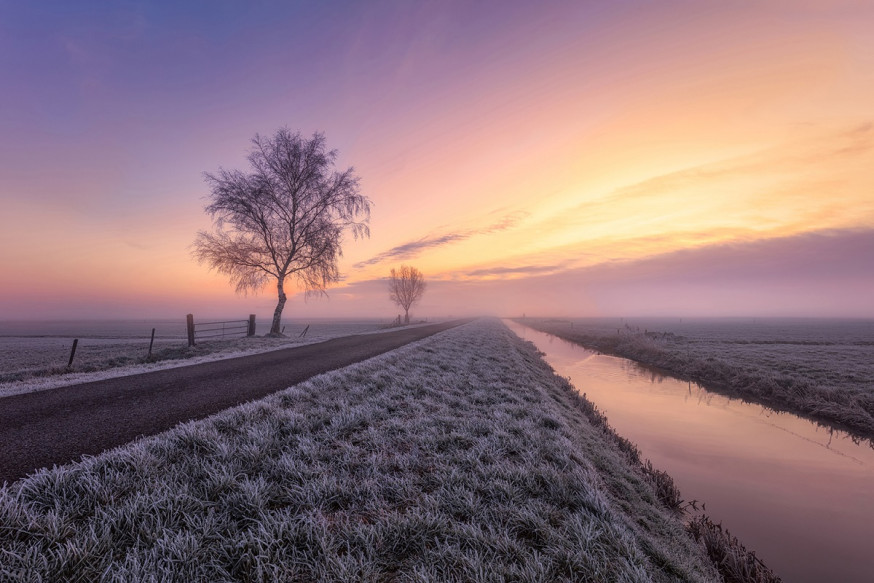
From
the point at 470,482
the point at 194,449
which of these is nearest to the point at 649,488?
the point at 470,482

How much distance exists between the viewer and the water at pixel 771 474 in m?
5.38

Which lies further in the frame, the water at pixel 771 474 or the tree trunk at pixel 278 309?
the tree trunk at pixel 278 309

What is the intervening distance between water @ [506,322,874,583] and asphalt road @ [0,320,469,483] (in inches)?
394

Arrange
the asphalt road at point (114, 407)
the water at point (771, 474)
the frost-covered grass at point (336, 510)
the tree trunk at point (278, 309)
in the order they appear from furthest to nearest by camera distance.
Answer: the tree trunk at point (278, 309) < the water at point (771, 474) < the asphalt road at point (114, 407) < the frost-covered grass at point (336, 510)

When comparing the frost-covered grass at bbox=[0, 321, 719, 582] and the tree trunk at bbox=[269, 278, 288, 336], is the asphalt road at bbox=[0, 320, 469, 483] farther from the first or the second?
the tree trunk at bbox=[269, 278, 288, 336]

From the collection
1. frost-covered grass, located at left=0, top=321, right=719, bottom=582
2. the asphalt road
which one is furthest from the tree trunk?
frost-covered grass, located at left=0, top=321, right=719, bottom=582

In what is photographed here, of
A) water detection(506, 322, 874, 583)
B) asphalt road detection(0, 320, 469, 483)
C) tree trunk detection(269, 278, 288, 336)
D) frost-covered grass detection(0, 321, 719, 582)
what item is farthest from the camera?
tree trunk detection(269, 278, 288, 336)

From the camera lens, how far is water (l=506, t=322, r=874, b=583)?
5.38m

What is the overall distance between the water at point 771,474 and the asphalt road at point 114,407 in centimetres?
1000

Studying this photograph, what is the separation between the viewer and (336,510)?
3.46 metres

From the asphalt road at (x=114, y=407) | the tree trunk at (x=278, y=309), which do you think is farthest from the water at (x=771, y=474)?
the tree trunk at (x=278, y=309)

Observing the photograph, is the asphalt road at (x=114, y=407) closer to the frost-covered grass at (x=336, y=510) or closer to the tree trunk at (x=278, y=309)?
the frost-covered grass at (x=336, y=510)

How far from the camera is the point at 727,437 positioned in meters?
10.0

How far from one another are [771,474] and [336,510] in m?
10.5
